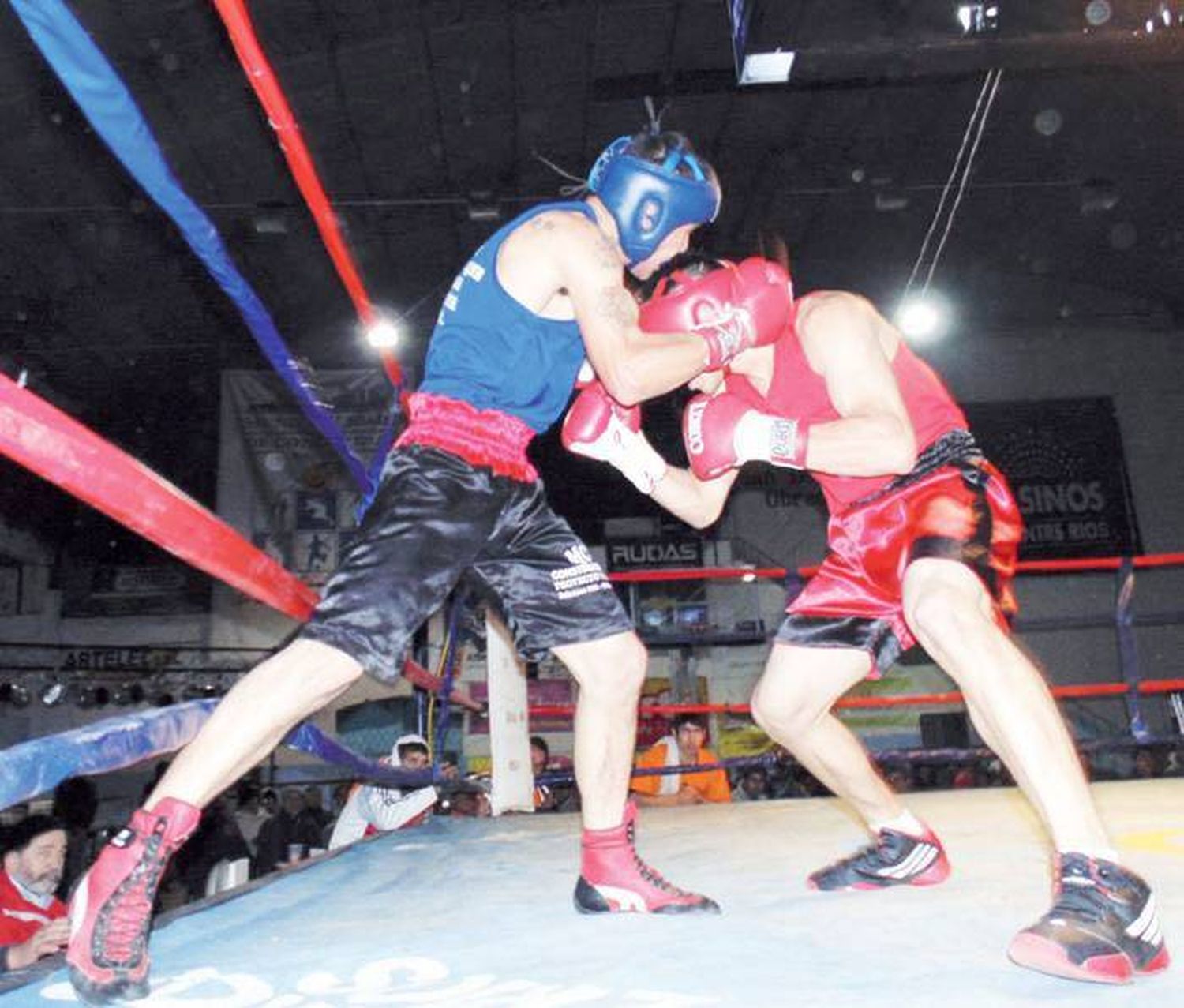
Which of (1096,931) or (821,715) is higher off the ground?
(821,715)

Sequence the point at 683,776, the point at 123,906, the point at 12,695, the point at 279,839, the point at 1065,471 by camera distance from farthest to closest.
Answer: the point at 1065,471, the point at 12,695, the point at 279,839, the point at 683,776, the point at 123,906

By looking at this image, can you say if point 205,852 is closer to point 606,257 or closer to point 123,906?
point 123,906

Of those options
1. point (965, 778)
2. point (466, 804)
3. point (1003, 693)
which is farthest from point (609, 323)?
point (965, 778)

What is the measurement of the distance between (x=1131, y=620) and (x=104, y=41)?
251 inches

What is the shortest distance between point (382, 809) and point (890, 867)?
2.45 m

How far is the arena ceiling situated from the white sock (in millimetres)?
3985

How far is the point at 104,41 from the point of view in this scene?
648 cm

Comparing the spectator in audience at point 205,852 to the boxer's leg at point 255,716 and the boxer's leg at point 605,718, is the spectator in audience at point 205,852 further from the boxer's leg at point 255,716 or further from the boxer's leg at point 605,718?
Answer: the boxer's leg at point 255,716

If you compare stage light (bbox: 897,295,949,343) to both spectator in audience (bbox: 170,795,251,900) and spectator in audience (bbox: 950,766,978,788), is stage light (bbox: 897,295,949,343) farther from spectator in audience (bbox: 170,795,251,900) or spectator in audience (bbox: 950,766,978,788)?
spectator in audience (bbox: 170,795,251,900)

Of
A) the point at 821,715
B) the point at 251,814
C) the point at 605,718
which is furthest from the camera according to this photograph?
the point at 251,814

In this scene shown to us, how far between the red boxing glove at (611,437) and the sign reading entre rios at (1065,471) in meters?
9.96

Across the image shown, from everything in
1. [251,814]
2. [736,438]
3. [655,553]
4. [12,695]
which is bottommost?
[251,814]

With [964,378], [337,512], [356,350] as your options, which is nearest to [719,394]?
[337,512]

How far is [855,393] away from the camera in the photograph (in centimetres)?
182
